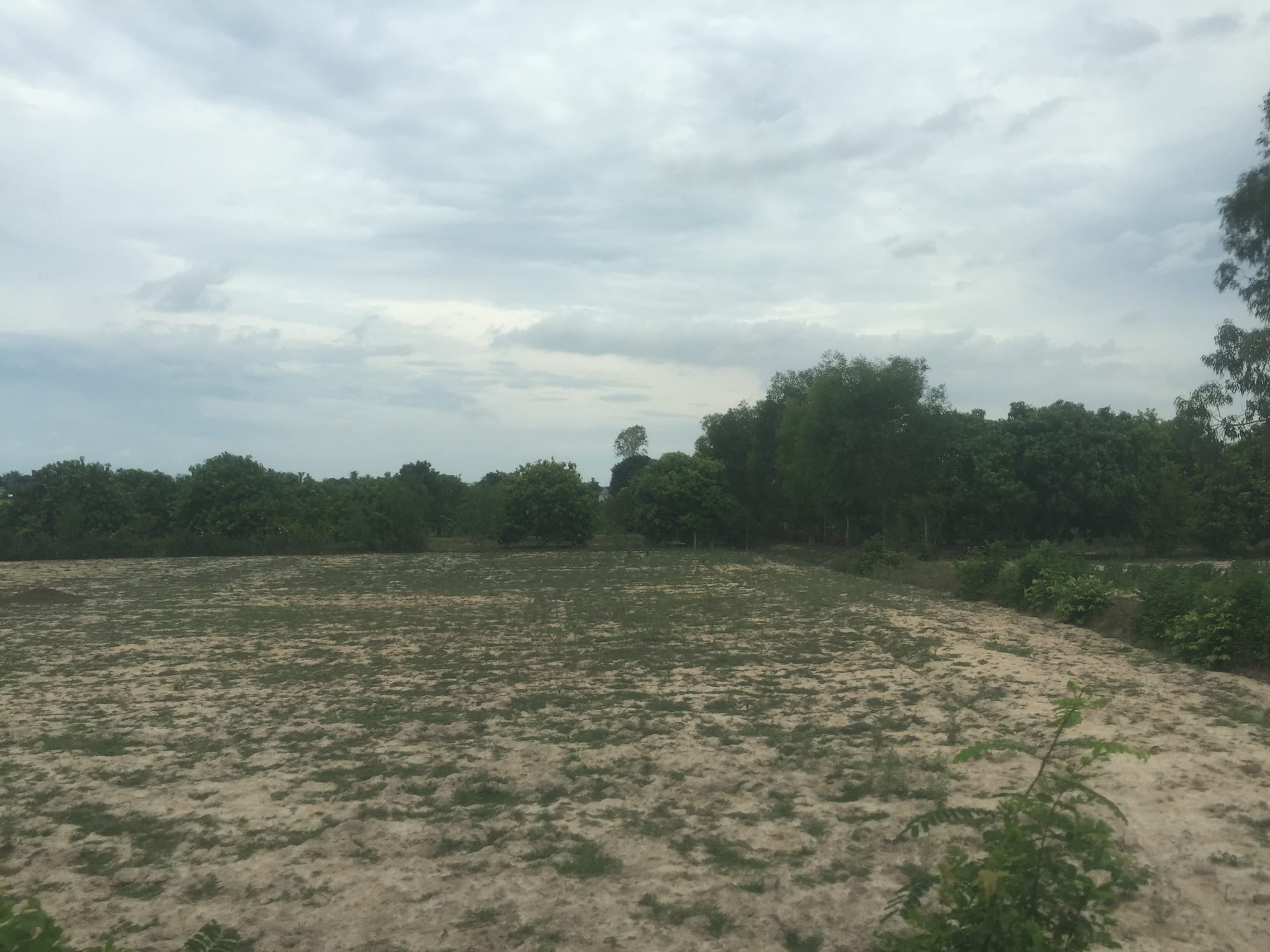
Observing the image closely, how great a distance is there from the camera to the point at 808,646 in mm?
12516

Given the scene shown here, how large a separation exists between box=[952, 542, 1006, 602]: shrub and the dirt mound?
1921 cm

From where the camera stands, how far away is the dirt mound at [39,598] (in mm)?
20292

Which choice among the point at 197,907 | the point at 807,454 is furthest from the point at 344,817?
the point at 807,454

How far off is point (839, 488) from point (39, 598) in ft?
78.4

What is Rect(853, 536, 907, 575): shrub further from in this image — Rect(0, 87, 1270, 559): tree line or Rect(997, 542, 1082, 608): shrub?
Rect(997, 542, 1082, 608): shrub

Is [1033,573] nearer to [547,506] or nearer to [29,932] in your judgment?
[29,932]

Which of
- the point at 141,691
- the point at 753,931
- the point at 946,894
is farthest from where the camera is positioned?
the point at 141,691

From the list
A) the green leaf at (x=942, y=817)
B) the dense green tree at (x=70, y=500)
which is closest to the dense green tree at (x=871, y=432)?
the green leaf at (x=942, y=817)

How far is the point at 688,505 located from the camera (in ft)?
140

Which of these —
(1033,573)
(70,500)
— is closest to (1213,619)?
(1033,573)

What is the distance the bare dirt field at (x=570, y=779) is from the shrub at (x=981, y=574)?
4.43 metres

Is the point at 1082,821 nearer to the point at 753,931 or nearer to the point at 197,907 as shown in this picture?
the point at 753,931

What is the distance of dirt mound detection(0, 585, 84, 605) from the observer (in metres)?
20.3

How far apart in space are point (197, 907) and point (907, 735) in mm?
5273
